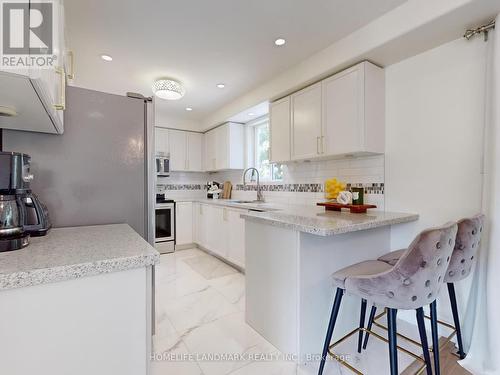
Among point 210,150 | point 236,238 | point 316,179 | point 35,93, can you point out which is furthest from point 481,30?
point 210,150

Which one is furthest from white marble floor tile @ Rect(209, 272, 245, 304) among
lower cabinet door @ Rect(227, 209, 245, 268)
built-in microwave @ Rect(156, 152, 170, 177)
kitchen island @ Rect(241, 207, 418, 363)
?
built-in microwave @ Rect(156, 152, 170, 177)

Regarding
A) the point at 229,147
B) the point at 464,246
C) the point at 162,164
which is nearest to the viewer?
the point at 464,246

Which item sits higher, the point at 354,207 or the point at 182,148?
the point at 182,148

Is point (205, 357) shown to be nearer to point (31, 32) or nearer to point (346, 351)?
point (346, 351)

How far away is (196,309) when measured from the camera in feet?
7.11

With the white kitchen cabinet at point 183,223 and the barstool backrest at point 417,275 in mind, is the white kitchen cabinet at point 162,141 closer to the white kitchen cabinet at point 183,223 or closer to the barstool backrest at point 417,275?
the white kitchen cabinet at point 183,223

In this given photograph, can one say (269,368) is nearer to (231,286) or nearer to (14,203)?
(231,286)

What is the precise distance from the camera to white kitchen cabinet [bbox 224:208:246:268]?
3.00 m

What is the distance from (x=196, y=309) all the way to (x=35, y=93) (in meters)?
1.97

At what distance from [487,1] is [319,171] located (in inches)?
67.1

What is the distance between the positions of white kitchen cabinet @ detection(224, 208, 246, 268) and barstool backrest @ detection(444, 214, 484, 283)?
78.5 inches

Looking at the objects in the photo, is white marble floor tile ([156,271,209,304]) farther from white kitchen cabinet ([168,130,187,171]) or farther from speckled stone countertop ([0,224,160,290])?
white kitchen cabinet ([168,130,187,171])

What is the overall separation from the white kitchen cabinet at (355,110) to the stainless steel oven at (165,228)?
9.00ft

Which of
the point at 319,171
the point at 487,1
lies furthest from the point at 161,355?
the point at 487,1
